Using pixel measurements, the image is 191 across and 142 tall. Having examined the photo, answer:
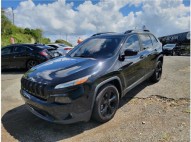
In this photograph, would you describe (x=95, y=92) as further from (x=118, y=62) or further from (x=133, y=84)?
(x=133, y=84)

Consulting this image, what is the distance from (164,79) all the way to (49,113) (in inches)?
183

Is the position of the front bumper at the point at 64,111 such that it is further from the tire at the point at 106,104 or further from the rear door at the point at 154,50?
the rear door at the point at 154,50

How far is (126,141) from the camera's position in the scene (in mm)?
3619

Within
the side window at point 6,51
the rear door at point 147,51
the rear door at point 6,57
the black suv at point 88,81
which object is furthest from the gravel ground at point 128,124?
the side window at point 6,51

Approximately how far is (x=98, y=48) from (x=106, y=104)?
4.53 feet

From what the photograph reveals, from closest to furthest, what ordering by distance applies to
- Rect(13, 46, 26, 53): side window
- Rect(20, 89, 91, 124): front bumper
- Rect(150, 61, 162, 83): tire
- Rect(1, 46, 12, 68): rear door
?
Rect(20, 89, 91, 124): front bumper
Rect(150, 61, 162, 83): tire
Rect(13, 46, 26, 53): side window
Rect(1, 46, 12, 68): rear door

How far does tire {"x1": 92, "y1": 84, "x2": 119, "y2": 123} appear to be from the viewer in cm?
400

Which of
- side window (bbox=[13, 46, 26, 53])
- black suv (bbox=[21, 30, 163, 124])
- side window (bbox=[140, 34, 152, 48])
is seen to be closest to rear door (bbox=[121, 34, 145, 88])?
black suv (bbox=[21, 30, 163, 124])

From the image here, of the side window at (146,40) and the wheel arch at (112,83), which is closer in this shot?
the wheel arch at (112,83)

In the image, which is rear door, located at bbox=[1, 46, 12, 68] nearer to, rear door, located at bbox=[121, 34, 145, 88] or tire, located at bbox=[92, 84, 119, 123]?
rear door, located at bbox=[121, 34, 145, 88]

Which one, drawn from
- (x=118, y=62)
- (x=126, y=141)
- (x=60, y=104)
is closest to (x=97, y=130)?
(x=126, y=141)

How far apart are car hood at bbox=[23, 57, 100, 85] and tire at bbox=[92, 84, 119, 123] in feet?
1.54

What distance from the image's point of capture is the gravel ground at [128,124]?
3.81 m

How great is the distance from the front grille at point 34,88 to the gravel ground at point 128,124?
2.38ft
